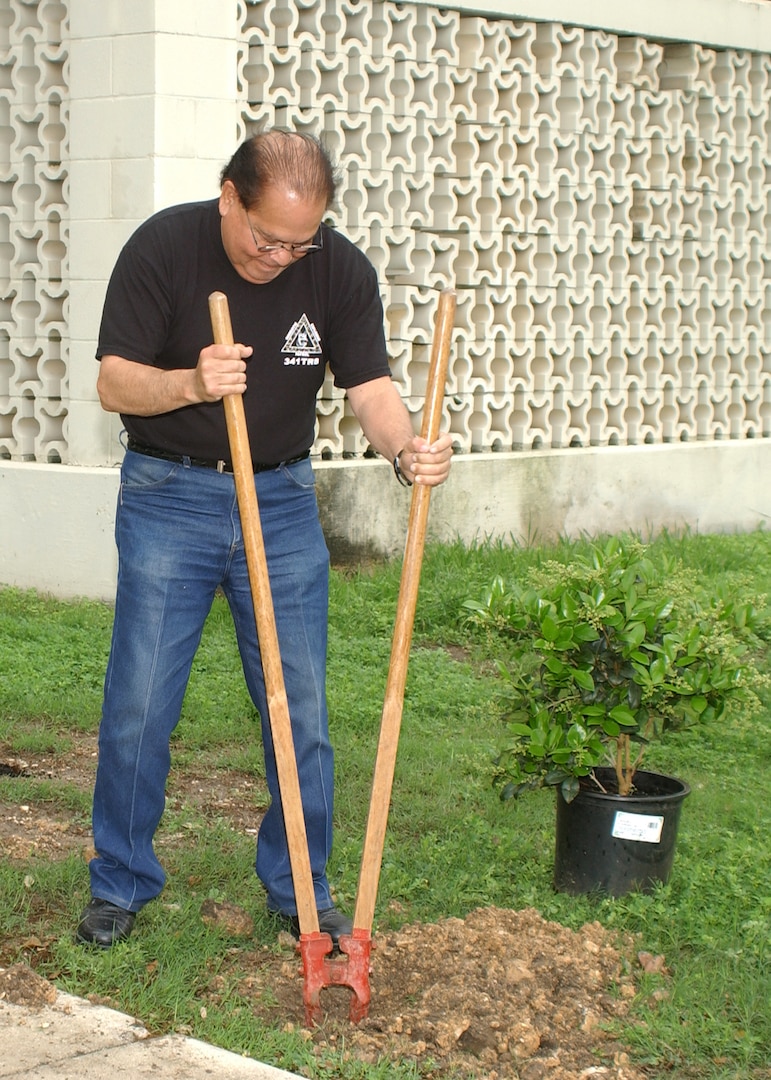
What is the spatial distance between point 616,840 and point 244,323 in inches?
73.1

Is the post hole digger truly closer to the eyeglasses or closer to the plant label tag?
the eyeglasses

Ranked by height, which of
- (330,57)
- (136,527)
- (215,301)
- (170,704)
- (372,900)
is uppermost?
(330,57)

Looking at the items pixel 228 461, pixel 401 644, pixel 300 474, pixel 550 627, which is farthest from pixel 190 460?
pixel 550 627

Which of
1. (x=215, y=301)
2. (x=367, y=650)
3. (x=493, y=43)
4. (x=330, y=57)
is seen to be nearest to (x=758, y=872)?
(x=215, y=301)

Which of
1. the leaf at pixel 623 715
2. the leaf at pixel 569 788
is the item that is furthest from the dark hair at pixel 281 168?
the leaf at pixel 569 788

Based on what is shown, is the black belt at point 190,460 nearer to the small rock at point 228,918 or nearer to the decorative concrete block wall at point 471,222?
the small rock at point 228,918

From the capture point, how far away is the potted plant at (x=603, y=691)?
4523mm

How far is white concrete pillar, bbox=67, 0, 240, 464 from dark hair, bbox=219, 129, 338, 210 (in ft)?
13.6

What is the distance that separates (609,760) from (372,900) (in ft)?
3.99

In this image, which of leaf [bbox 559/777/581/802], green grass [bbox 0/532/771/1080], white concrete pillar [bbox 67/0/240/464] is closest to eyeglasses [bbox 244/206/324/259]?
green grass [bbox 0/532/771/1080]

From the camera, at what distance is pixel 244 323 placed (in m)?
4.03

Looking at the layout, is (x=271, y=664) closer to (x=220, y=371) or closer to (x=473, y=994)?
(x=220, y=371)

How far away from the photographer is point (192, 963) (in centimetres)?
409

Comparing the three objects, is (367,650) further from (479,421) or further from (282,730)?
(282,730)
